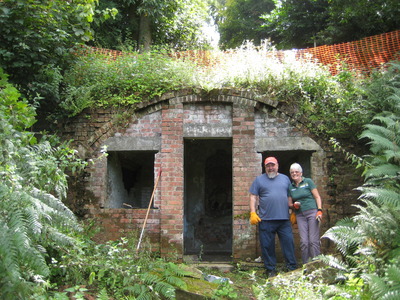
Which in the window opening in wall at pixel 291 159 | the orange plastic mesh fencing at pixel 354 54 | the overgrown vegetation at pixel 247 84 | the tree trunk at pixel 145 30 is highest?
the tree trunk at pixel 145 30

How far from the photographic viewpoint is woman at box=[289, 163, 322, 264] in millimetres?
6152

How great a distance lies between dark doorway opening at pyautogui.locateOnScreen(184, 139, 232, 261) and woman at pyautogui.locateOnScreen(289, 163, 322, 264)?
513 centimetres

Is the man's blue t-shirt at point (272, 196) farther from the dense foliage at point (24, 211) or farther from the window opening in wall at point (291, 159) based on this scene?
the dense foliage at point (24, 211)

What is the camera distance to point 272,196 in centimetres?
626

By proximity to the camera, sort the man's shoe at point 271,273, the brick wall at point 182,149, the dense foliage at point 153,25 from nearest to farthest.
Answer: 1. the man's shoe at point 271,273
2. the brick wall at point 182,149
3. the dense foliage at point 153,25

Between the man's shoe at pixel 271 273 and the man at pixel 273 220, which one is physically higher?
the man at pixel 273 220

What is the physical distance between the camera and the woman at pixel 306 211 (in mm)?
6152

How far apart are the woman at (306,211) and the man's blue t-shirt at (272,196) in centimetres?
15

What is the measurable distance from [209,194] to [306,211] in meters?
5.82

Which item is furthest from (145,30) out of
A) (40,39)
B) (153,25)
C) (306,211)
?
(306,211)

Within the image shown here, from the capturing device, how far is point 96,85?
762cm

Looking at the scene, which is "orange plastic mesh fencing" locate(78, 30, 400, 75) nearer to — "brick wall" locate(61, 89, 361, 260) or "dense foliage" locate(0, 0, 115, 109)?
"dense foliage" locate(0, 0, 115, 109)

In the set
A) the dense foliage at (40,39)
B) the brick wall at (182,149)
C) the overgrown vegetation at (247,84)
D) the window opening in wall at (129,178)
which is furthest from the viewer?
the window opening in wall at (129,178)

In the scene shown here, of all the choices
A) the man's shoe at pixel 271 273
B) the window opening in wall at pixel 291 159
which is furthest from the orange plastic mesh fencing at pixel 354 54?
the man's shoe at pixel 271 273
